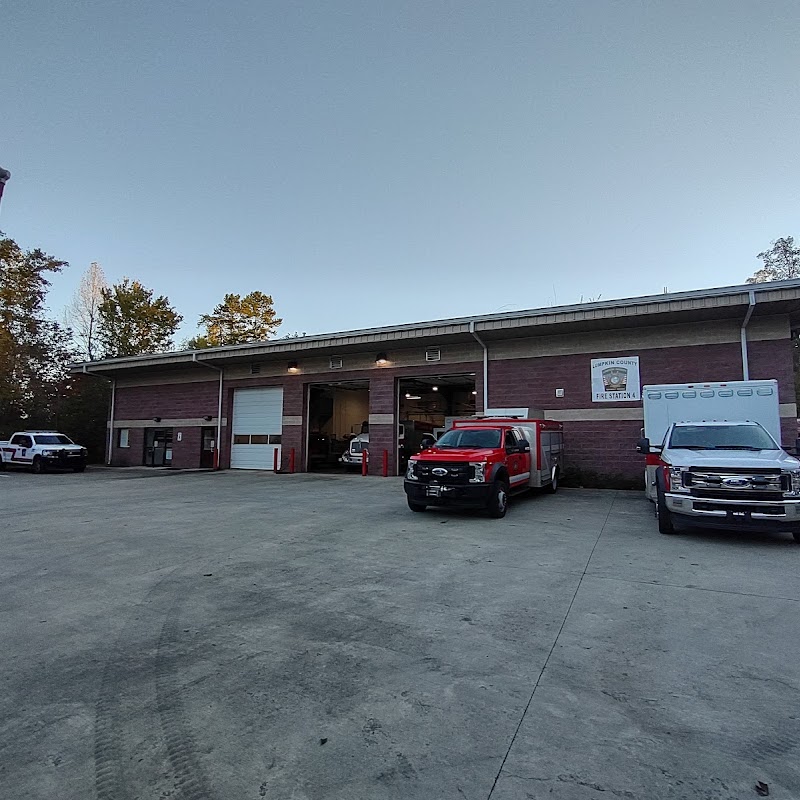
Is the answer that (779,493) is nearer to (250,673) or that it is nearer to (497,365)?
(250,673)

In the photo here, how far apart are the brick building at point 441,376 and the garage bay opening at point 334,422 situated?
0.35ft

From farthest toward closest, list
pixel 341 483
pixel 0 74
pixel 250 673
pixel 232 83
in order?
1. pixel 341 483
2. pixel 232 83
3. pixel 0 74
4. pixel 250 673

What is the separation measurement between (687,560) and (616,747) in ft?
15.1

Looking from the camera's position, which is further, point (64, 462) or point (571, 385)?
point (64, 462)

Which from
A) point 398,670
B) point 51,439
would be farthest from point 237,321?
point 398,670

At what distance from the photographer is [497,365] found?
55.9 ft

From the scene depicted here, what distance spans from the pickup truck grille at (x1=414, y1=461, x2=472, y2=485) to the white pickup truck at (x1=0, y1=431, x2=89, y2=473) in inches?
768

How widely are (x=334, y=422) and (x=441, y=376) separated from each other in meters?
8.54

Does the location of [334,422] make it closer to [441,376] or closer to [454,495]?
[441,376]

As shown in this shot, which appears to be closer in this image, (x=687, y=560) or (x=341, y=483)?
(x=687, y=560)

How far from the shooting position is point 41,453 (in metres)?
21.5

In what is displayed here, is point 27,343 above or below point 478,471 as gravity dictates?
above

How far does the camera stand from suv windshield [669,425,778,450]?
8438mm

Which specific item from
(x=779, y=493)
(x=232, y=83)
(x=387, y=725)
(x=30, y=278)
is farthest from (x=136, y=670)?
(x=30, y=278)
